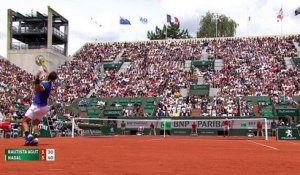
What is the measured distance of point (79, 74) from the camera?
58.5m

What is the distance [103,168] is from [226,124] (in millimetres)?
30983

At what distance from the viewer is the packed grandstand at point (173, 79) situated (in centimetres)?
4641

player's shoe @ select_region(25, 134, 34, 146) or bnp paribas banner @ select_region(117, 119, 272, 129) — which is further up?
player's shoe @ select_region(25, 134, 34, 146)

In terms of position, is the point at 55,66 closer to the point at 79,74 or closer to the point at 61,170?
the point at 79,74

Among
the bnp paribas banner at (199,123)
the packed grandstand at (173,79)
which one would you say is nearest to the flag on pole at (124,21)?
the packed grandstand at (173,79)

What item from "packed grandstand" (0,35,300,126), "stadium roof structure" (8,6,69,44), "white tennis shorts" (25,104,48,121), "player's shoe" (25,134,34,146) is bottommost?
"player's shoe" (25,134,34,146)

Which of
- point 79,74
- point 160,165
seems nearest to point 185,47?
point 79,74

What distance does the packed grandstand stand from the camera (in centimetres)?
4641

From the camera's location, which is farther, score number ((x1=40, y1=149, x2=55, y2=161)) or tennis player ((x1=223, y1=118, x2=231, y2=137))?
tennis player ((x1=223, y1=118, x2=231, y2=137))

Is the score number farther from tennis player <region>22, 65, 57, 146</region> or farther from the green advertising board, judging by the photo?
the green advertising board

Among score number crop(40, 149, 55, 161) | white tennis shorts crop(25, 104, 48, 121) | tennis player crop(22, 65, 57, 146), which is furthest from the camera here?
white tennis shorts crop(25, 104, 48, 121)

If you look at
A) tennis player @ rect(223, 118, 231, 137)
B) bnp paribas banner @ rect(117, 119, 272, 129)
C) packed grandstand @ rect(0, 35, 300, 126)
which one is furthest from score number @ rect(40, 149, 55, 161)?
bnp paribas banner @ rect(117, 119, 272, 129)

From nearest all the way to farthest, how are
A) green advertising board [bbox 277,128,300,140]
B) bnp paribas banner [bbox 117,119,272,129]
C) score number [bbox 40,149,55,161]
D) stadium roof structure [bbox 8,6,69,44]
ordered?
score number [bbox 40,149,55,161]
green advertising board [bbox 277,128,300,140]
bnp paribas banner [bbox 117,119,272,129]
stadium roof structure [bbox 8,6,69,44]
